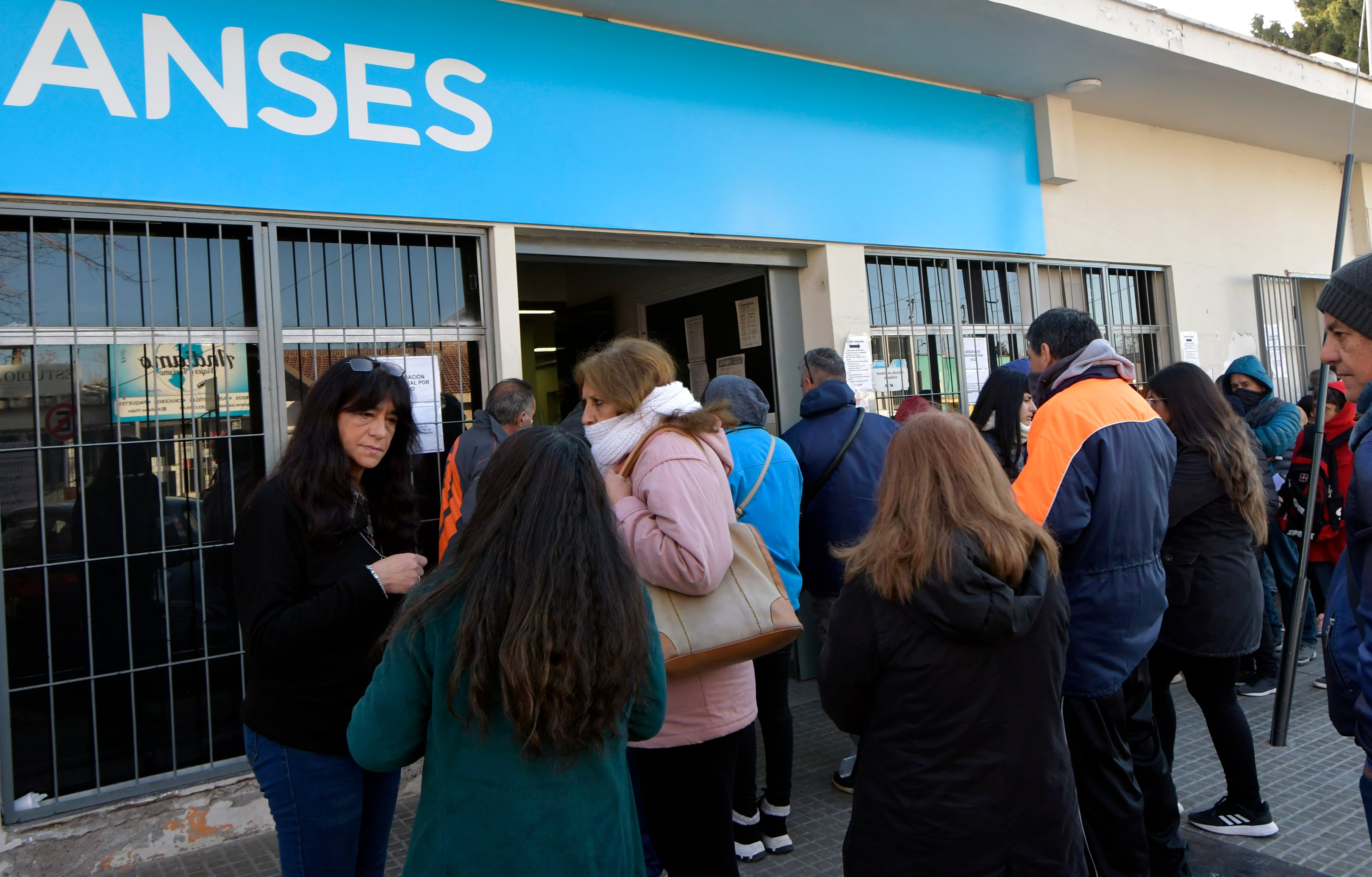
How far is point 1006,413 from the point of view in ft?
14.2

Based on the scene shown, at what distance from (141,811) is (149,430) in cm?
157

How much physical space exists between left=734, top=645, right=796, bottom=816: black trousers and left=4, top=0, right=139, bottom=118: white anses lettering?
343cm

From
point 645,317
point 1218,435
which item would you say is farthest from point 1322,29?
point 1218,435

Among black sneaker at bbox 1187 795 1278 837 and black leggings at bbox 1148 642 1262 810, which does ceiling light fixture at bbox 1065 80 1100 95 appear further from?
black sneaker at bbox 1187 795 1278 837

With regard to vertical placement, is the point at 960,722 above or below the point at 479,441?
below

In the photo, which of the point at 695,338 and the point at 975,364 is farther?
the point at 695,338

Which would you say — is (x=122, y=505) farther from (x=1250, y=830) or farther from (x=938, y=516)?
(x=1250, y=830)

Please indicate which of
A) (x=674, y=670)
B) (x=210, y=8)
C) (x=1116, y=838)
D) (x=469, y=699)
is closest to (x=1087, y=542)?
(x=1116, y=838)

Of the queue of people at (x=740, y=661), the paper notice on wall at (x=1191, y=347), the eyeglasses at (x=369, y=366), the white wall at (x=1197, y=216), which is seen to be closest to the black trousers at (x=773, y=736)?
the queue of people at (x=740, y=661)

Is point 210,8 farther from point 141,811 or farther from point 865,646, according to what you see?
point 865,646

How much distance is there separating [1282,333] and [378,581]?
369 inches

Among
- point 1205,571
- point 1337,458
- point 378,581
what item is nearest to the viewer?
point 378,581

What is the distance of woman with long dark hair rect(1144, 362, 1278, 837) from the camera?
11.3ft

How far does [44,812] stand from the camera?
11.9 feet
